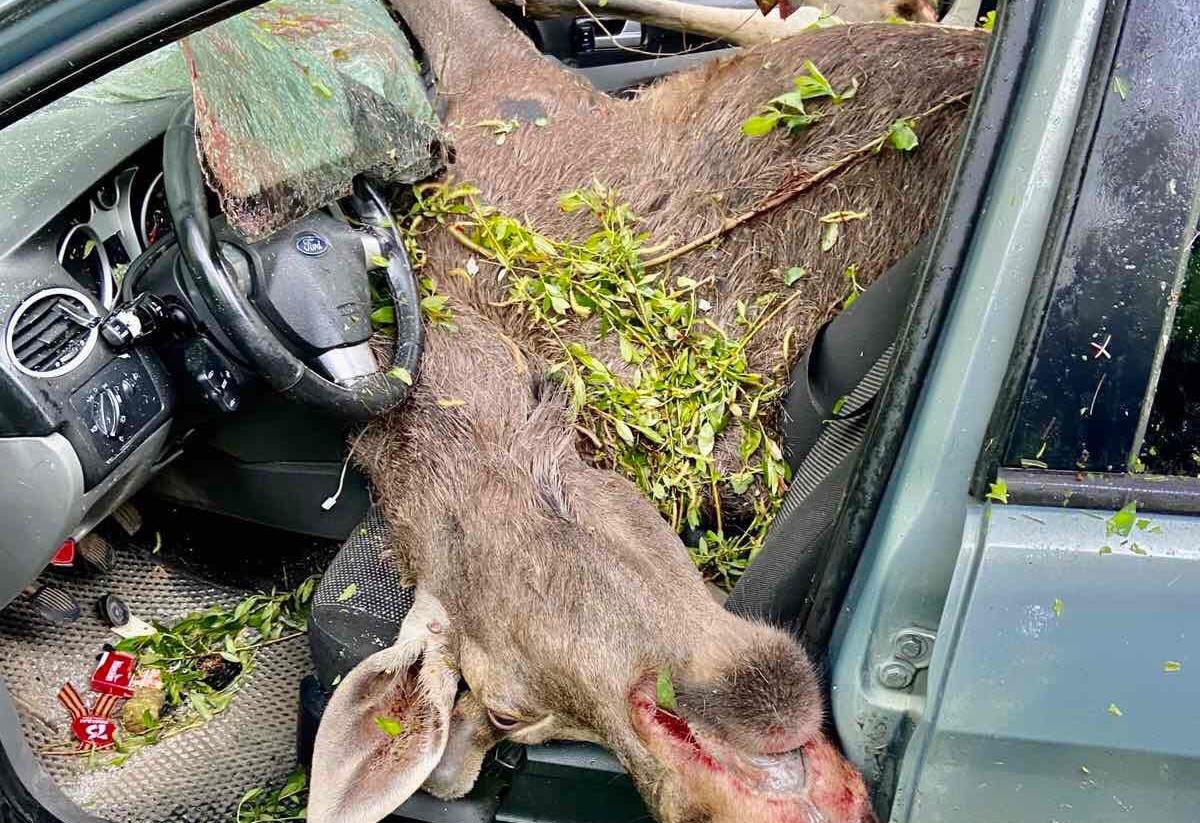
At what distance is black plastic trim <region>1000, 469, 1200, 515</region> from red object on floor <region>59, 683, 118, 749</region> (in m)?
2.80

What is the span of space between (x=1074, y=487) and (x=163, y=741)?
2806mm

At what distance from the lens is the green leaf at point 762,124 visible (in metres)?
2.85

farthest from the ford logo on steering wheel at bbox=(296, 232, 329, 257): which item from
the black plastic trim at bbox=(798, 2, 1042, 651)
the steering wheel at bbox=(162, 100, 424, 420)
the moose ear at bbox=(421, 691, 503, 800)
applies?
the black plastic trim at bbox=(798, 2, 1042, 651)

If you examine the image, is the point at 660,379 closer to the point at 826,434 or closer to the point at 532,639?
the point at 826,434

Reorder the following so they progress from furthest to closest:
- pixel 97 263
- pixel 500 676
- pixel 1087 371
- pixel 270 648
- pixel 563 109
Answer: pixel 270 648 < pixel 563 109 < pixel 500 676 < pixel 97 263 < pixel 1087 371

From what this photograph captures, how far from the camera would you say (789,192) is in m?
2.85

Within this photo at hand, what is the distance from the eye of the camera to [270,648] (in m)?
3.58

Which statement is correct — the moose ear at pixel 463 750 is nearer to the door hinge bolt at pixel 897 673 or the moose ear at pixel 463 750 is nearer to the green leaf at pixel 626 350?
the green leaf at pixel 626 350

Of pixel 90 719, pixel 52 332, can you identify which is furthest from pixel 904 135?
pixel 90 719

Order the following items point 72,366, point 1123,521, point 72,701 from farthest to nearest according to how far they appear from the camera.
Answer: point 72,701, point 72,366, point 1123,521

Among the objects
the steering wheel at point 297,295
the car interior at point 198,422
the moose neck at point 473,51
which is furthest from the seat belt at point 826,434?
the moose neck at point 473,51

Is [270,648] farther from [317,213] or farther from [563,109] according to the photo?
[563,109]

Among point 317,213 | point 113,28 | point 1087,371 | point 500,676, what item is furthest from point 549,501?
point 113,28

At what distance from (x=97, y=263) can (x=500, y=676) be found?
1475 mm
